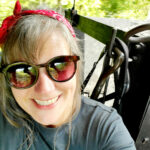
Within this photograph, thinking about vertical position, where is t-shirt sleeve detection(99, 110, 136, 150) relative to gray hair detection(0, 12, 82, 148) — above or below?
below

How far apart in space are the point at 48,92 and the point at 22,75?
0.54 ft

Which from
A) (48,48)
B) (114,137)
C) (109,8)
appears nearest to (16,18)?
(48,48)

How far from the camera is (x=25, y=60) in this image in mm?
937

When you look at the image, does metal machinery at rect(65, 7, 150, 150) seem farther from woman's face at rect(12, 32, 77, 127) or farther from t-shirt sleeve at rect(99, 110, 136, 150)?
woman's face at rect(12, 32, 77, 127)

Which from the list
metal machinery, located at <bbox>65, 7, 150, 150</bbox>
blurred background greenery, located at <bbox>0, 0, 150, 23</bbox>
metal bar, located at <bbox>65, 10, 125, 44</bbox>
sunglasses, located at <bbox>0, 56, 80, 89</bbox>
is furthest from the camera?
blurred background greenery, located at <bbox>0, 0, 150, 23</bbox>

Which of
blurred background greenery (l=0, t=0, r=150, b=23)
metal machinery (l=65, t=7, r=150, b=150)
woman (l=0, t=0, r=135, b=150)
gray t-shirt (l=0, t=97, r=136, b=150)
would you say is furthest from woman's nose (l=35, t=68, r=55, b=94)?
blurred background greenery (l=0, t=0, r=150, b=23)

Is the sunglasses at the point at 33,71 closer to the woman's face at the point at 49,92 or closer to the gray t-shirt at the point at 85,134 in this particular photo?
the woman's face at the point at 49,92

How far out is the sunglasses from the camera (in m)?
0.92

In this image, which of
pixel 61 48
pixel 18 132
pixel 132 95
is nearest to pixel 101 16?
pixel 132 95

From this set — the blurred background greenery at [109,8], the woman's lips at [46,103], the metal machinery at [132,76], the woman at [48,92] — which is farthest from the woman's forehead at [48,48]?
the blurred background greenery at [109,8]

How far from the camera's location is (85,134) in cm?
104

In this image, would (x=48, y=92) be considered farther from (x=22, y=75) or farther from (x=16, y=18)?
(x=16, y=18)

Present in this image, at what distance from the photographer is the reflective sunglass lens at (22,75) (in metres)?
0.92

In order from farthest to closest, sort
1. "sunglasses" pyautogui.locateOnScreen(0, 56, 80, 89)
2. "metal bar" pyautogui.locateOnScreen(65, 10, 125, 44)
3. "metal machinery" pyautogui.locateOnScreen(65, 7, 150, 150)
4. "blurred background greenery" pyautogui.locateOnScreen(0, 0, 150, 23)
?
"blurred background greenery" pyautogui.locateOnScreen(0, 0, 150, 23) → "metal bar" pyautogui.locateOnScreen(65, 10, 125, 44) → "metal machinery" pyautogui.locateOnScreen(65, 7, 150, 150) → "sunglasses" pyautogui.locateOnScreen(0, 56, 80, 89)
